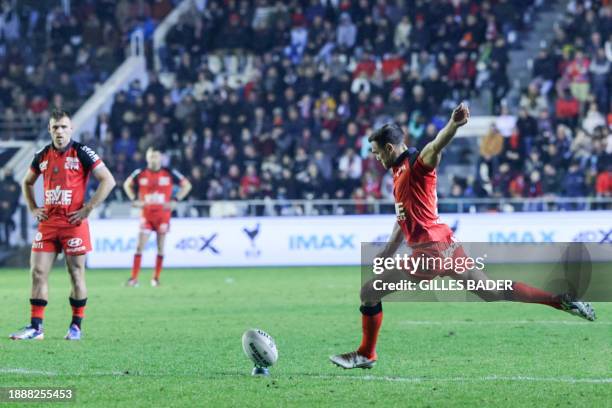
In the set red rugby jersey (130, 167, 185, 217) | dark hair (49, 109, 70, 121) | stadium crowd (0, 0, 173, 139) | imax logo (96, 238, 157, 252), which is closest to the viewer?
dark hair (49, 109, 70, 121)

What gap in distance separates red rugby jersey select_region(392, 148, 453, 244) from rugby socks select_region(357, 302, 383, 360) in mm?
622

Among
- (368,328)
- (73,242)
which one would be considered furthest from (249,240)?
(368,328)

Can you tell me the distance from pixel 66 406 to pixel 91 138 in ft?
77.4

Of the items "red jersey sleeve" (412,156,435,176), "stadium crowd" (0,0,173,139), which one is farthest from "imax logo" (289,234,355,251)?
"red jersey sleeve" (412,156,435,176)

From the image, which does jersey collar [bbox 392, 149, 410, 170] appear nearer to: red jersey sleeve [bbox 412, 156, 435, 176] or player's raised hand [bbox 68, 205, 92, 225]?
red jersey sleeve [bbox 412, 156, 435, 176]

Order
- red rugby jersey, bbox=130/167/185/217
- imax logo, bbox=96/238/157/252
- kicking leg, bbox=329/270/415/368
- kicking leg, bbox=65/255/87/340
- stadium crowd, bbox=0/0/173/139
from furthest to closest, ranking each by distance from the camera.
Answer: stadium crowd, bbox=0/0/173/139 < imax logo, bbox=96/238/157/252 < red rugby jersey, bbox=130/167/185/217 < kicking leg, bbox=65/255/87/340 < kicking leg, bbox=329/270/415/368

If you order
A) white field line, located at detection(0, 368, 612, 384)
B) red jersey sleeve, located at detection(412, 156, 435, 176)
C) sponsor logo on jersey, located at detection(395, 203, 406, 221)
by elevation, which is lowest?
white field line, located at detection(0, 368, 612, 384)

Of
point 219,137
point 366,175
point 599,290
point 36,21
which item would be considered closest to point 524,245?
point 366,175

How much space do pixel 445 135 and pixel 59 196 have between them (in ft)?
15.9

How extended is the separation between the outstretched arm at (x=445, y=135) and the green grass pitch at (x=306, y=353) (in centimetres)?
166

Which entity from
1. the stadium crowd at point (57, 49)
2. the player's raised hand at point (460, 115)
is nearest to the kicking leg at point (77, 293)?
the player's raised hand at point (460, 115)

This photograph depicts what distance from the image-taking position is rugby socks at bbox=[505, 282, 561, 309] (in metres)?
9.74

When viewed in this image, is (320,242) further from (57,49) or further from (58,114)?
(58,114)

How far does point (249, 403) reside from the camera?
8.24m
